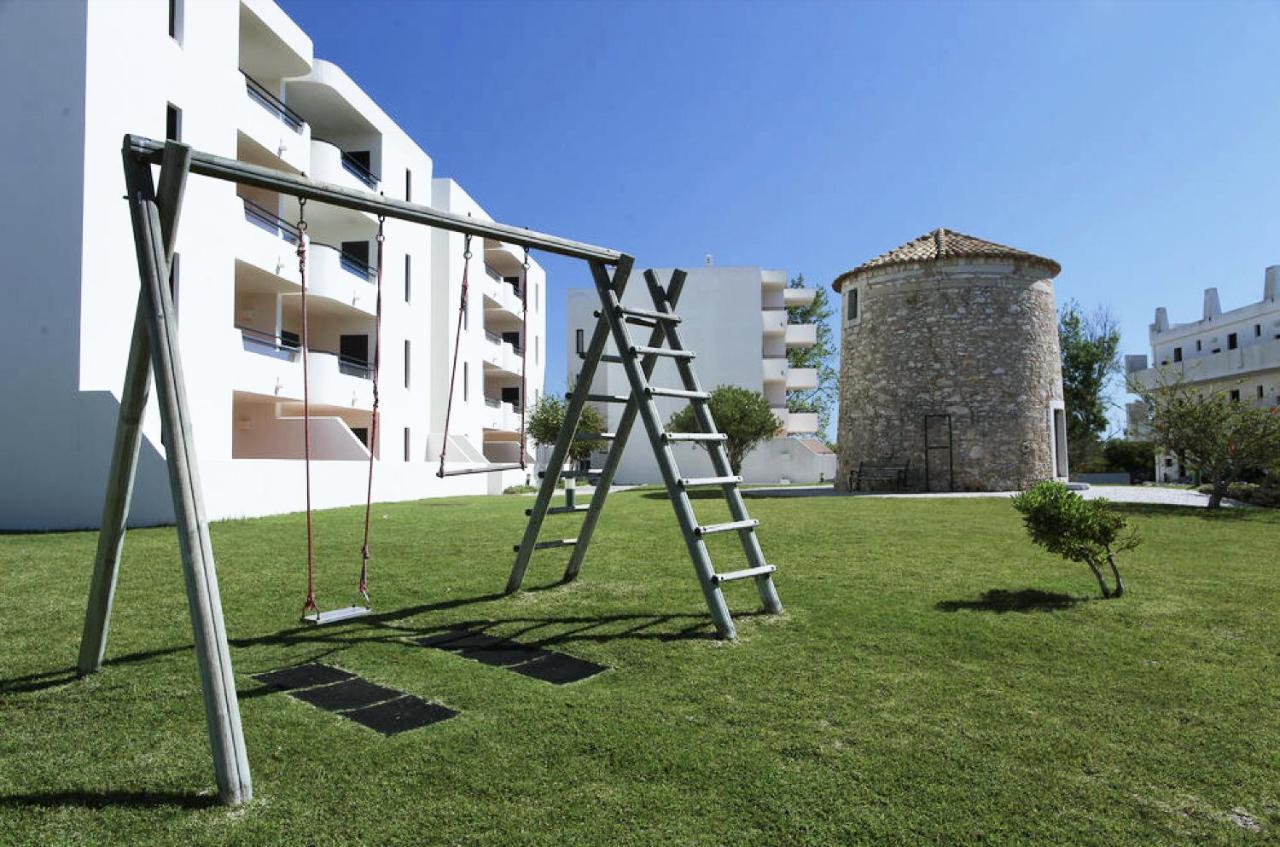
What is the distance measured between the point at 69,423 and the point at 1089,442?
46.0 metres

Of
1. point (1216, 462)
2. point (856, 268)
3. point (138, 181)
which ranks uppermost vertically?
point (856, 268)

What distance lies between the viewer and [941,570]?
26.7ft

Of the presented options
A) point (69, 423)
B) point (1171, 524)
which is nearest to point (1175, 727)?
point (1171, 524)

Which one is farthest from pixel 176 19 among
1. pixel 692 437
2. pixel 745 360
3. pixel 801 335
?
pixel 801 335

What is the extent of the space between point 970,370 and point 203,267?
20197mm

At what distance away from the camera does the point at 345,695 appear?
13.6ft

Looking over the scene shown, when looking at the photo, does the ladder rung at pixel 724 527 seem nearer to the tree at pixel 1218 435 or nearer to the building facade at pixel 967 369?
the tree at pixel 1218 435

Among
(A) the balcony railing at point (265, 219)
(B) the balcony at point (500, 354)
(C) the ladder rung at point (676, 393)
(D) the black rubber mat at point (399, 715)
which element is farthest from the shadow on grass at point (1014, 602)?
(B) the balcony at point (500, 354)

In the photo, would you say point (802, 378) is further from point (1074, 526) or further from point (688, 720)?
point (688, 720)

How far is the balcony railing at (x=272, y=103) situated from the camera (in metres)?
19.5

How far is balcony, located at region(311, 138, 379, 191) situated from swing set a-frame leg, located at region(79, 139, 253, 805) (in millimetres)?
17290

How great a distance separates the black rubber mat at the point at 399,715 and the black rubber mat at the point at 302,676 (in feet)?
1.85

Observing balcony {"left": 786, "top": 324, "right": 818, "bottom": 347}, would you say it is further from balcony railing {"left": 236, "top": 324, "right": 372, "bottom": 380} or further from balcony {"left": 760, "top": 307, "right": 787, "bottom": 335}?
balcony railing {"left": 236, "top": 324, "right": 372, "bottom": 380}

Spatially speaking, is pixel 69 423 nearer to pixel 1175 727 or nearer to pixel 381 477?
pixel 381 477
